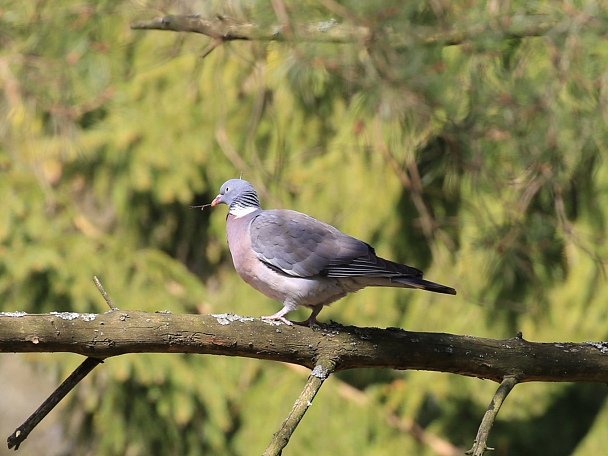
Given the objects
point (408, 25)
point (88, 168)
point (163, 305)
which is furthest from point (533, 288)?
point (88, 168)

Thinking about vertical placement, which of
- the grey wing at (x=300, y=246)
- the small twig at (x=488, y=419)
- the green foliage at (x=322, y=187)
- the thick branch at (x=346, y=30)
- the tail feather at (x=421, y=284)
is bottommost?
the green foliage at (x=322, y=187)

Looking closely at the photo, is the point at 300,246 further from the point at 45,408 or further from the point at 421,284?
the point at 45,408

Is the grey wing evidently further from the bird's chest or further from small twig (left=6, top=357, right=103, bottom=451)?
small twig (left=6, top=357, right=103, bottom=451)

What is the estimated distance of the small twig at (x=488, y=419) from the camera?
1599 millimetres

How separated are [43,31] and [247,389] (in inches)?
80.9

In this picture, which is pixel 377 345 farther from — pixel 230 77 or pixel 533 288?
pixel 230 77

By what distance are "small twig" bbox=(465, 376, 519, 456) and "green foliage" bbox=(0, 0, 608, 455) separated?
1.48 metres

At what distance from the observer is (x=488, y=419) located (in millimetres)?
1691

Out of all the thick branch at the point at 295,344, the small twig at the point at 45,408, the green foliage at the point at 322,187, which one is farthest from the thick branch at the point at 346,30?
the small twig at the point at 45,408

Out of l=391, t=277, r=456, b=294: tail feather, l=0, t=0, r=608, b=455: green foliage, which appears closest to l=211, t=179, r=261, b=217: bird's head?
l=391, t=277, r=456, b=294: tail feather

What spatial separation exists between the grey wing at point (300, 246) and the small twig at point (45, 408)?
0.64 m

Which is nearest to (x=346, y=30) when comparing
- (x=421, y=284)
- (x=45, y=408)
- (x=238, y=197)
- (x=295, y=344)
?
(x=238, y=197)

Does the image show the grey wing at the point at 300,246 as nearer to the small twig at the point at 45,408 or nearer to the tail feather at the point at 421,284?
the tail feather at the point at 421,284

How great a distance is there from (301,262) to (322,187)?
65.8 inches
